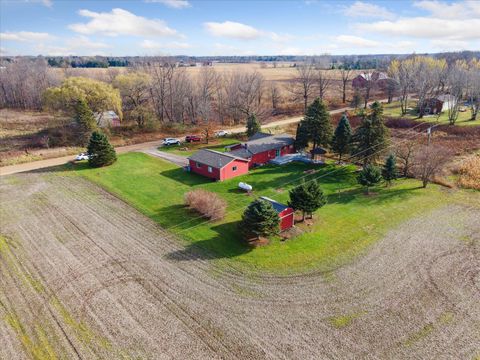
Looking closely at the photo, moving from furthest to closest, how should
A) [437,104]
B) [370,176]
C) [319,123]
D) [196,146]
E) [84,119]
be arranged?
1. [437,104]
2. [196,146]
3. [84,119]
4. [319,123]
5. [370,176]

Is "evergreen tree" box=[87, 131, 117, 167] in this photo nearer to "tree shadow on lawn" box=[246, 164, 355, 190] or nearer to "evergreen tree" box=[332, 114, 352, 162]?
"tree shadow on lawn" box=[246, 164, 355, 190]

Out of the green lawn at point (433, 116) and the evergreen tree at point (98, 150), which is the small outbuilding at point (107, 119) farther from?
the green lawn at point (433, 116)

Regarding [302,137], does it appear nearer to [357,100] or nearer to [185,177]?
[185,177]

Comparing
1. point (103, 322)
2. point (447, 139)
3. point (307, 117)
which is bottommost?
point (103, 322)

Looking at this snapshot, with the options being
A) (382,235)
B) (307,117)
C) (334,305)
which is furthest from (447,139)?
(334,305)

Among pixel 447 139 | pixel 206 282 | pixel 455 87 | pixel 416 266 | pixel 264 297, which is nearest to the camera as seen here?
pixel 264 297

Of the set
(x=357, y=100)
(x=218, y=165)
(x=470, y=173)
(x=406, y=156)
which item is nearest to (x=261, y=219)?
(x=218, y=165)

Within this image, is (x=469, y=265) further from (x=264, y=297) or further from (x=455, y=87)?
(x=455, y=87)
